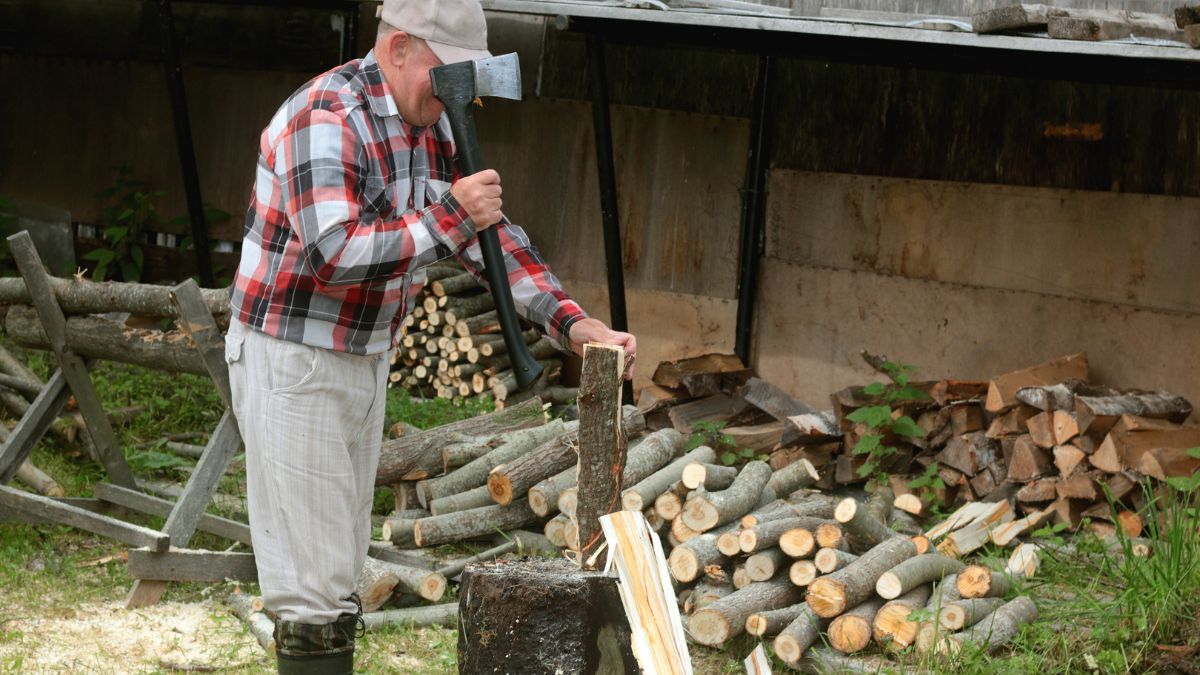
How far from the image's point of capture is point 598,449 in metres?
3.86

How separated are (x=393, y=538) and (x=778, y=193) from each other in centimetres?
408

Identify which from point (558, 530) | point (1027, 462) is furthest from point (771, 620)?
point (1027, 462)

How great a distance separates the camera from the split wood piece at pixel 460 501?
6.11m

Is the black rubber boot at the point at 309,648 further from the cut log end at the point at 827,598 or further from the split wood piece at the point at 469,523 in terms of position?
the split wood piece at the point at 469,523

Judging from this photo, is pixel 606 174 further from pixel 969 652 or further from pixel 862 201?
pixel 969 652

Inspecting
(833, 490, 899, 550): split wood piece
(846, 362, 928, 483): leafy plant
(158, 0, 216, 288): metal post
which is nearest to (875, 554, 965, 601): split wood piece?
(833, 490, 899, 550): split wood piece

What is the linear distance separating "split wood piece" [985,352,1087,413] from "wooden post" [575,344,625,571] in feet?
12.5

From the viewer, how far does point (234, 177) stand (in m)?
10.7

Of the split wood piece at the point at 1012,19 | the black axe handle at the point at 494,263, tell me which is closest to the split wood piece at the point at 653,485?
the black axe handle at the point at 494,263

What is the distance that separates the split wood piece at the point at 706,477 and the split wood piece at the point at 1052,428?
6.04 feet

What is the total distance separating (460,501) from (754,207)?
3588mm

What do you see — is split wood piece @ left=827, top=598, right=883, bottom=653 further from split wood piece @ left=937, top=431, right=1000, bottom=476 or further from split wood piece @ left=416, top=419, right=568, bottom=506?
split wood piece @ left=937, top=431, right=1000, bottom=476

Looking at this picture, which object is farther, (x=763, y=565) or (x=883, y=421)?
(x=883, y=421)

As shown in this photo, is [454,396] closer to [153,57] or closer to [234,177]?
[234,177]
